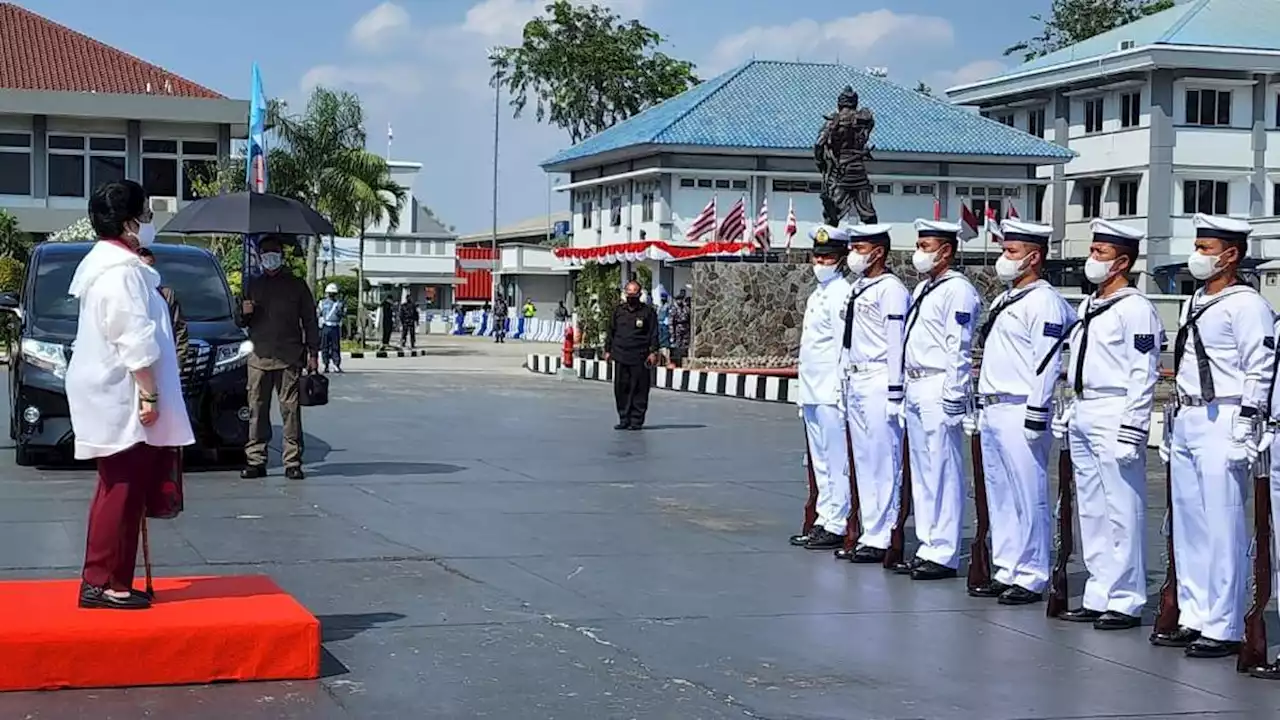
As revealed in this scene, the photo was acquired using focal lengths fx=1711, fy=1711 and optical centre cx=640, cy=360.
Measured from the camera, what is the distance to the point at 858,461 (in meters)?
10.6

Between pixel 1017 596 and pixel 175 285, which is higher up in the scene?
pixel 175 285

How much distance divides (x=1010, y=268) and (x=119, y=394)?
4740 millimetres

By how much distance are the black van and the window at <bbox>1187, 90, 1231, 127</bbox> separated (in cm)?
4402

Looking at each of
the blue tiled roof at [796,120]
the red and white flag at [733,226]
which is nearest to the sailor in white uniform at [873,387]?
the red and white flag at [733,226]

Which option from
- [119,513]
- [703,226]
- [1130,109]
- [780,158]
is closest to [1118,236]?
[119,513]

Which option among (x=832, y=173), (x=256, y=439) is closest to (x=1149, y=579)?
(x=256, y=439)

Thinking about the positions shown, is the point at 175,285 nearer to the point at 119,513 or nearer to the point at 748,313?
the point at 119,513

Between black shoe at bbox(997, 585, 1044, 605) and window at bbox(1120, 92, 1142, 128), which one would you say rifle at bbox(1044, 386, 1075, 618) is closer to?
black shoe at bbox(997, 585, 1044, 605)

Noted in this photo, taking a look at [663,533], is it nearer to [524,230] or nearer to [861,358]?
[861,358]

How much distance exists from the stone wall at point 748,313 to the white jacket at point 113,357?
25.3 metres

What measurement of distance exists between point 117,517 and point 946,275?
490 centimetres

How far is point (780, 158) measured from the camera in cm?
5356

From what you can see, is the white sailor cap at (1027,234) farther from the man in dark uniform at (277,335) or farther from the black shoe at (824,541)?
the man in dark uniform at (277,335)

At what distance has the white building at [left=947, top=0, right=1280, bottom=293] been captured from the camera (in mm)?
53438
